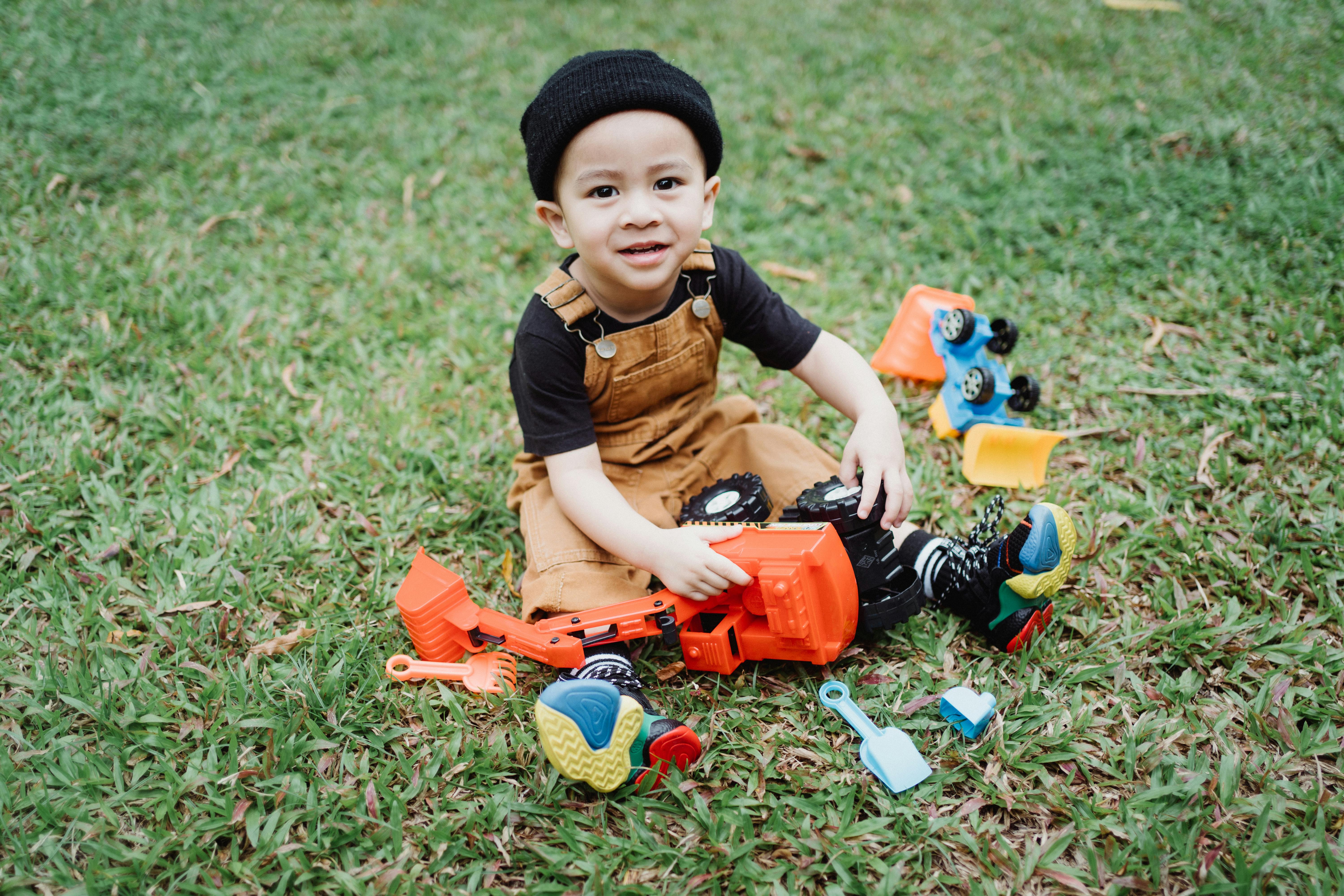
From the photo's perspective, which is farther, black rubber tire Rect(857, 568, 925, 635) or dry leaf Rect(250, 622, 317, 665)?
dry leaf Rect(250, 622, 317, 665)

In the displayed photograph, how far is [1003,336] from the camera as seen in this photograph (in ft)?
8.94

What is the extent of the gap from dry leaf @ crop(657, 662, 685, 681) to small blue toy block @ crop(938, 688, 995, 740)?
1.96 ft

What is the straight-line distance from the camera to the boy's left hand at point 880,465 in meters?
1.93

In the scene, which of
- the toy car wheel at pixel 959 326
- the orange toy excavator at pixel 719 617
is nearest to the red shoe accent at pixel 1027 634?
the orange toy excavator at pixel 719 617

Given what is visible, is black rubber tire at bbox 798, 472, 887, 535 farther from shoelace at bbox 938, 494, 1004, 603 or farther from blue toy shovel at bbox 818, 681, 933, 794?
blue toy shovel at bbox 818, 681, 933, 794

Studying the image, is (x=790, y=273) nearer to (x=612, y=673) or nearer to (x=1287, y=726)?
(x=612, y=673)

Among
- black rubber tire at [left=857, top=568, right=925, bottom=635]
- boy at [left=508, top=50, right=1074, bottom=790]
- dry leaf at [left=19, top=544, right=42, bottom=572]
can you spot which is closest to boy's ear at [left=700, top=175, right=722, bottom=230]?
boy at [left=508, top=50, right=1074, bottom=790]

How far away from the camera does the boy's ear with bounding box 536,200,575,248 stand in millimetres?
1928

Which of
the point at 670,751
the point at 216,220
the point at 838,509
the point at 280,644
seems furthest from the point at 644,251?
the point at 216,220

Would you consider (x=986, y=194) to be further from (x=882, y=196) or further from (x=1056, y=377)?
(x=1056, y=377)

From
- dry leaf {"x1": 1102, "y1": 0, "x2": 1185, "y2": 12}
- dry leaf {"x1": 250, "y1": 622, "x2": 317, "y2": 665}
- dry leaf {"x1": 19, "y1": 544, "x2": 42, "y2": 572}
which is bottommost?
dry leaf {"x1": 250, "y1": 622, "x2": 317, "y2": 665}

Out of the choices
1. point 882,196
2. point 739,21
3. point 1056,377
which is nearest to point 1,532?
point 1056,377

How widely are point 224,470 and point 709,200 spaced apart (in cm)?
174

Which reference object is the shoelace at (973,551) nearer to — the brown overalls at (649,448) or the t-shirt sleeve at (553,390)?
the brown overalls at (649,448)
